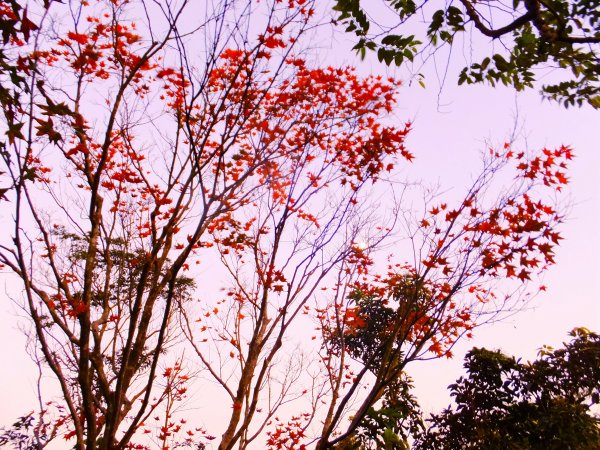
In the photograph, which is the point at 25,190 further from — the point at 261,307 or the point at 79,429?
the point at 261,307

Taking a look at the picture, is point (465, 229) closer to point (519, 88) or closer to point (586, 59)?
point (519, 88)

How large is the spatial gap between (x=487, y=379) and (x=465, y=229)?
5284 mm

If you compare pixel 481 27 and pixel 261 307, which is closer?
pixel 481 27

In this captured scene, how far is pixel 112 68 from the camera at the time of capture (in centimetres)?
611

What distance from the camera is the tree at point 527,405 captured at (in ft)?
25.2

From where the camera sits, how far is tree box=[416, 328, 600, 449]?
769 centimetres

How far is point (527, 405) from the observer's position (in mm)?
8312

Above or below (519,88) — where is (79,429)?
below

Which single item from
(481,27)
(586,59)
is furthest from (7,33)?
(586,59)

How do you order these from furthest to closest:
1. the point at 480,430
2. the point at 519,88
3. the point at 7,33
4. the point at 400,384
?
the point at 400,384 < the point at 480,430 < the point at 519,88 < the point at 7,33

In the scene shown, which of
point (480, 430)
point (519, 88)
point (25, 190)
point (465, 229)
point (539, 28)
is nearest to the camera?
point (539, 28)

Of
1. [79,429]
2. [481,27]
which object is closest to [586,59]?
[481,27]

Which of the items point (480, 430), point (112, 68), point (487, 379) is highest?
point (112, 68)

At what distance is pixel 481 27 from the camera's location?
119 inches
